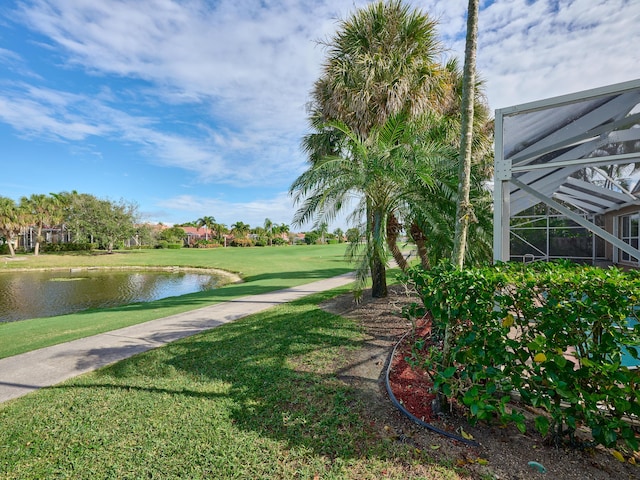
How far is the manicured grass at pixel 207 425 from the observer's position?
2.31 metres

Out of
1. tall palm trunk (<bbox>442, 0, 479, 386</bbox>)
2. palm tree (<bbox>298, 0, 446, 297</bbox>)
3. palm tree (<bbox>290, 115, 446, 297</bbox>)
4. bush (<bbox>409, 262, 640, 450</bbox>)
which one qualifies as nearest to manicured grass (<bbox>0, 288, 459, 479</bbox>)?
bush (<bbox>409, 262, 640, 450</bbox>)

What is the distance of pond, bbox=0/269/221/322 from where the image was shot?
12.4m

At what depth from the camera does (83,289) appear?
55.0 feet

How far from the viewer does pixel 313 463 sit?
234 centimetres

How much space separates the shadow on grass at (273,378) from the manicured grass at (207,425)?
0.01m

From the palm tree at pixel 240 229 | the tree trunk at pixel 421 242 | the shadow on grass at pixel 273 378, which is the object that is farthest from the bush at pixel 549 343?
the palm tree at pixel 240 229

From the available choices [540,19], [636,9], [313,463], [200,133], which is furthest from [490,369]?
[200,133]

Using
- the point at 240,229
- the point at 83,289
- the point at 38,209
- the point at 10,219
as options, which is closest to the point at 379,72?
the point at 83,289

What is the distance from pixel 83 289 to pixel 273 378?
59.6 ft

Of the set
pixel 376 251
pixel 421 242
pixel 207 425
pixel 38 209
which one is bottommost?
pixel 207 425

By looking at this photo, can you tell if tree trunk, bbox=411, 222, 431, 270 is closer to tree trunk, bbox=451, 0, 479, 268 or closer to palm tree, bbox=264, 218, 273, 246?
tree trunk, bbox=451, 0, 479, 268

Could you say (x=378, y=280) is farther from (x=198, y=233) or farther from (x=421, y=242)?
(x=198, y=233)

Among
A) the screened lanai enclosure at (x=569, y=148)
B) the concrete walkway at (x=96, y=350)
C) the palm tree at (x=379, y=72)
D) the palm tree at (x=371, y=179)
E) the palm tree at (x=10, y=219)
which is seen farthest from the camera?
the palm tree at (x=10, y=219)

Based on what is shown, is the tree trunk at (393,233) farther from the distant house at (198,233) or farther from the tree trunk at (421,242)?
the distant house at (198,233)
